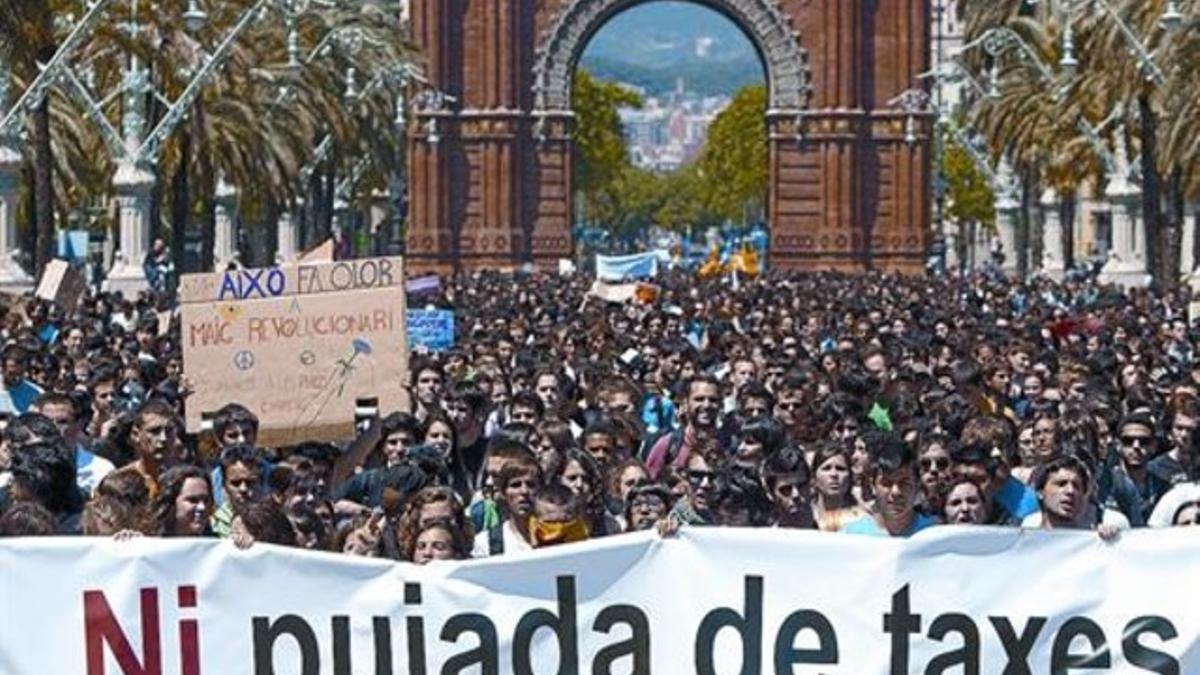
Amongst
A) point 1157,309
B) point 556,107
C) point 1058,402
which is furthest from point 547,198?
point 1058,402

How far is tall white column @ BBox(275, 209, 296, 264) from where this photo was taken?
279 ft

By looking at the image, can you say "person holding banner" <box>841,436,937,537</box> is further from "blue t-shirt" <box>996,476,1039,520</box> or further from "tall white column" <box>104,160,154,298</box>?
"tall white column" <box>104,160,154,298</box>

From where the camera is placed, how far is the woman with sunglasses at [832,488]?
43.1ft

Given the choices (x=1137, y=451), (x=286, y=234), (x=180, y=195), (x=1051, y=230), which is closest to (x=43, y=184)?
(x=180, y=195)

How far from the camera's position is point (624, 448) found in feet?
54.2

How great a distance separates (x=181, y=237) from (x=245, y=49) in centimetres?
510

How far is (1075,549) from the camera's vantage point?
995 cm

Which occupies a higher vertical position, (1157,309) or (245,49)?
(245,49)

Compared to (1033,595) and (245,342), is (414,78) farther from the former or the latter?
(1033,595)

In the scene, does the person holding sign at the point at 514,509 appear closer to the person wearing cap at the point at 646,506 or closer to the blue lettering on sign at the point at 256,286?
the person wearing cap at the point at 646,506

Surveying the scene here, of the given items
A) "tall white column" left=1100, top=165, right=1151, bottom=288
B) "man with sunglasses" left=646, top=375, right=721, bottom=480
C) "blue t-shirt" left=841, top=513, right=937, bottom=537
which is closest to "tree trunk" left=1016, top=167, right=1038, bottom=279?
"tall white column" left=1100, top=165, right=1151, bottom=288

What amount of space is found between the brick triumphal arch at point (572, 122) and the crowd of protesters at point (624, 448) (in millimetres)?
64120

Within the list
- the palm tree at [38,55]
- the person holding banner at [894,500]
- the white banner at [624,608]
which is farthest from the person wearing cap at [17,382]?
the palm tree at [38,55]

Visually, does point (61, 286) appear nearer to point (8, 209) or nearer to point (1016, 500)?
point (8, 209)
